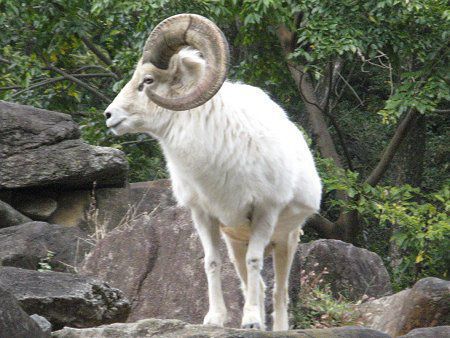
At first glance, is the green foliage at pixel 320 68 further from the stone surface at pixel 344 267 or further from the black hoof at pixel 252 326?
the black hoof at pixel 252 326

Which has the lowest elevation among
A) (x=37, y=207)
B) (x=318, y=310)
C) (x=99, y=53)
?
(x=318, y=310)

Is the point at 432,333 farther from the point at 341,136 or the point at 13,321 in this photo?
the point at 341,136

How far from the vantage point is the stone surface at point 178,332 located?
7.68 m

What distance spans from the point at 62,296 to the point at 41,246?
11.5 ft

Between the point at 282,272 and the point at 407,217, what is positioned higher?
the point at 282,272

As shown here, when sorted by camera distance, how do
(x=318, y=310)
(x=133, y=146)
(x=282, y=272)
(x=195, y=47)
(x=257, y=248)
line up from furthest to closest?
(x=133, y=146)
(x=318, y=310)
(x=282, y=272)
(x=195, y=47)
(x=257, y=248)

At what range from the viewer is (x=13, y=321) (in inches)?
278

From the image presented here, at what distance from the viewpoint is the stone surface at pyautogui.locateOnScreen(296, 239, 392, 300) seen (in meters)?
12.4

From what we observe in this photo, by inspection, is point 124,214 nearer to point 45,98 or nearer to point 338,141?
point 45,98

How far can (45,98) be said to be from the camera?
18953 mm

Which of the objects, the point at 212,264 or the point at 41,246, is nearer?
the point at 212,264

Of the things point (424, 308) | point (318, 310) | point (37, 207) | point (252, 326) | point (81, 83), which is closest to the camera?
point (252, 326)

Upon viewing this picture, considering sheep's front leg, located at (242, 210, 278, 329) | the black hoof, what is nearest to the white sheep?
sheep's front leg, located at (242, 210, 278, 329)

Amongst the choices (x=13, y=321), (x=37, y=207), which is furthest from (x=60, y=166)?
(x=13, y=321)
